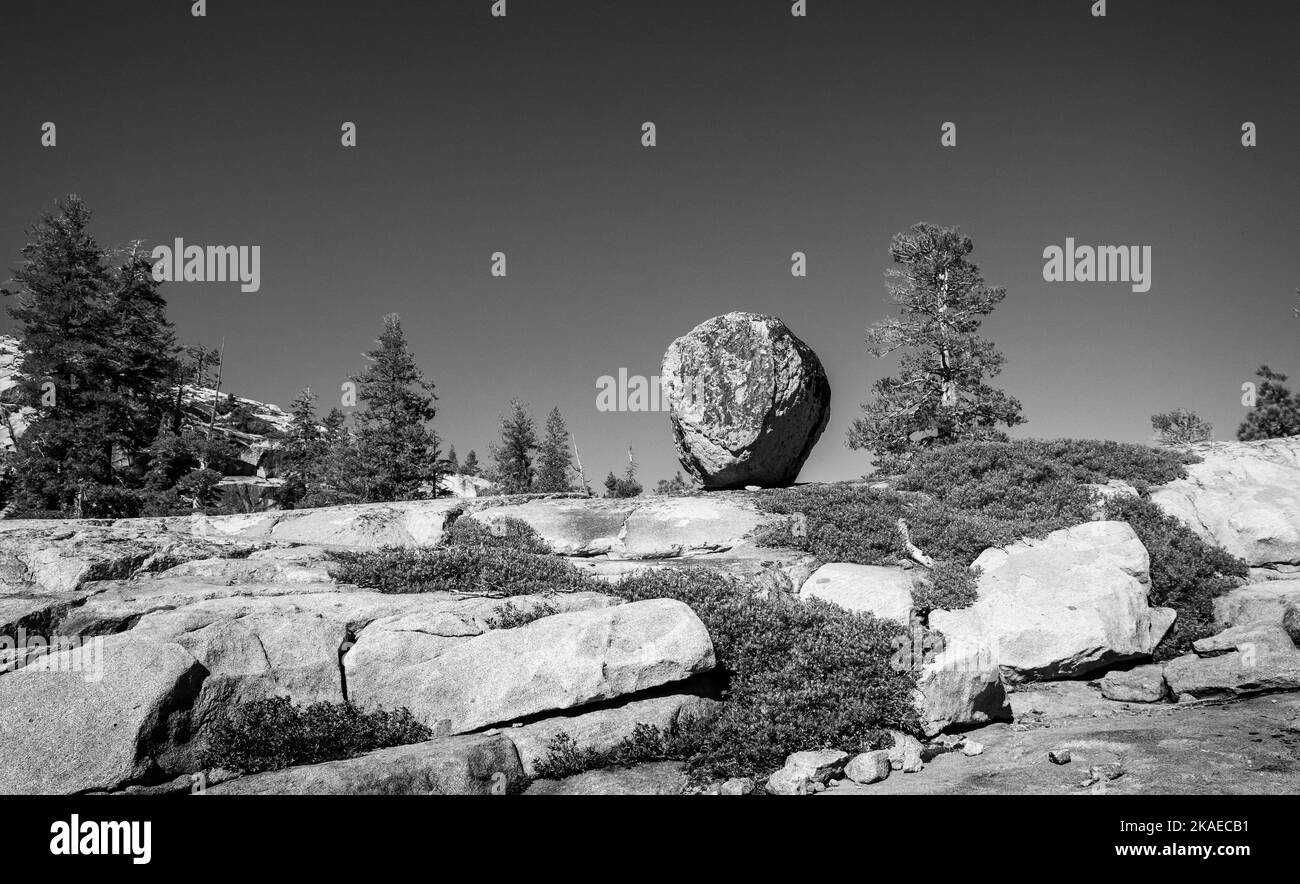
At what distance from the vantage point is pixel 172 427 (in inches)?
1623

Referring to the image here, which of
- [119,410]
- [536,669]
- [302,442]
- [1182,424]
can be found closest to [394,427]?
[119,410]

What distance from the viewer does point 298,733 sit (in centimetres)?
688

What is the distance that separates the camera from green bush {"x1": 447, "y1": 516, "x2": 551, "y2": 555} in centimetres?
1312

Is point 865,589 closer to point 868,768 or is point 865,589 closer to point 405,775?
point 868,768

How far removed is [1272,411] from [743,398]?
6034cm

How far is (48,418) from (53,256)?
8.45 metres

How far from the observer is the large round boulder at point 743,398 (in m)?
Answer: 15.6

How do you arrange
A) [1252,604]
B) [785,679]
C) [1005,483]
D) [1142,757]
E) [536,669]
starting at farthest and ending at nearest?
1. [1005,483]
2. [1252,604]
3. [785,679]
4. [536,669]
5. [1142,757]

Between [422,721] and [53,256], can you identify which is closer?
[422,721]

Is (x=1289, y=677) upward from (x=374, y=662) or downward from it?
downward

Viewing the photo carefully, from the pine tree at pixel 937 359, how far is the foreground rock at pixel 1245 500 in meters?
Result: 10.8
